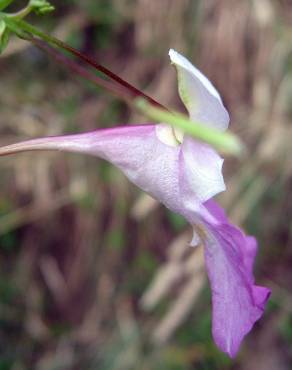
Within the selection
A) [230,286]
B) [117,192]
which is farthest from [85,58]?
[117,192]

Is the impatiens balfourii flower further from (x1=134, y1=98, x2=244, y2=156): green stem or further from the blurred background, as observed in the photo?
the blurred background

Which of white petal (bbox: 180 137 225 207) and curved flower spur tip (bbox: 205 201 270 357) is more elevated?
white petal (bbox: 180 137 225 207)

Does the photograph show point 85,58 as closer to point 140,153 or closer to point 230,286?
point 140,153

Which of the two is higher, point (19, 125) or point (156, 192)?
point (156, 192)

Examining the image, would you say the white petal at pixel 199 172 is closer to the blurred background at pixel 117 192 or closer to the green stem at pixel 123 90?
the green stem at pixel 123 90

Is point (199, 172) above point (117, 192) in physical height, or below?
above

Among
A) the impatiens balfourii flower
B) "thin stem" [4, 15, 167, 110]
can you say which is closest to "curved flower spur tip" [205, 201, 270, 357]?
the impatiens balfourii flower

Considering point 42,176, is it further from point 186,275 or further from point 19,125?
point 186,275

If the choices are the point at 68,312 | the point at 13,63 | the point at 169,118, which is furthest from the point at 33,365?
the point at 169,118
